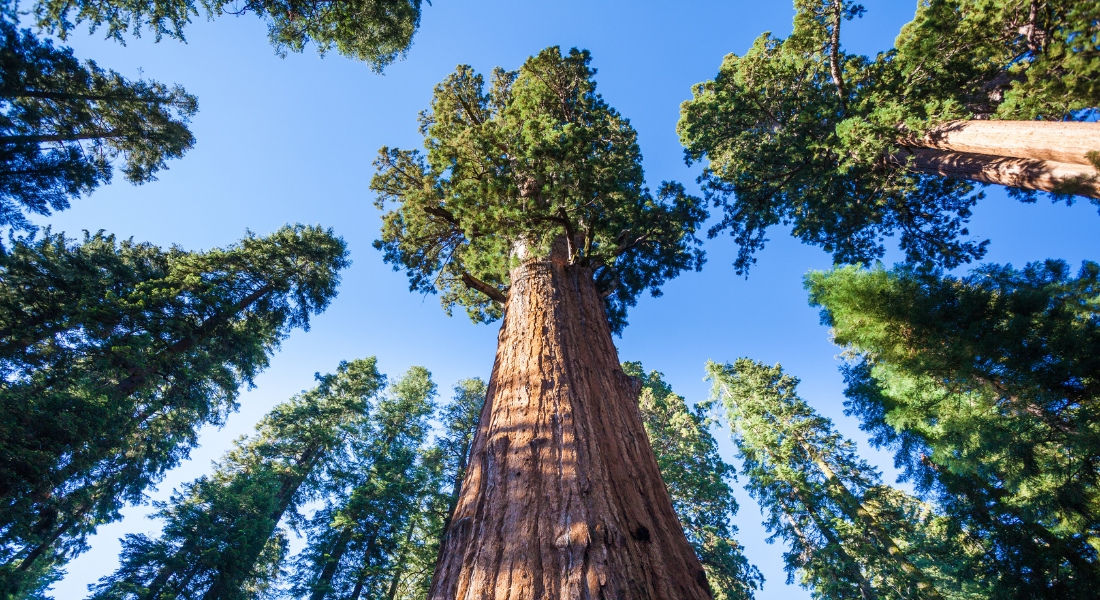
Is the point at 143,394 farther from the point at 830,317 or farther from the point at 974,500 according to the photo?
the point at 974,500

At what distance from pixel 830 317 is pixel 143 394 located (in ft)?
63.5

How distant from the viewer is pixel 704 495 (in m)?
12.9

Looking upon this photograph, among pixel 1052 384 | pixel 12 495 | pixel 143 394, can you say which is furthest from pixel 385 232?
pixel 1052 384

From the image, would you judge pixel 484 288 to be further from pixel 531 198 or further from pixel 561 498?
pixel 561 498

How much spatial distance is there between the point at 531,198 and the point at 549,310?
2.18 meters

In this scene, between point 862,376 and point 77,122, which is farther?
point 862,376

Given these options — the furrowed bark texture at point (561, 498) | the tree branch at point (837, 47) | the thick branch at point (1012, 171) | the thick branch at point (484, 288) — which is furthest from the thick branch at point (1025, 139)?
the thick branch at point (484, 288)

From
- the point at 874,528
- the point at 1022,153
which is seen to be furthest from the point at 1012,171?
the point at 874,528

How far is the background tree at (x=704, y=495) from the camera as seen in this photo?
1173cm

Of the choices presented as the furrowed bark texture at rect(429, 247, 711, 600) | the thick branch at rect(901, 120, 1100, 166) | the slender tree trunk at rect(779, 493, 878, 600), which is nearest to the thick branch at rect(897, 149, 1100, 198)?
the thick branch at rect(901, 120, 1100, 166)

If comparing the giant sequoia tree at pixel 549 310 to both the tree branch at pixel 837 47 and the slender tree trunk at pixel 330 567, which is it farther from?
the slender tree trunk at pixel 330 567

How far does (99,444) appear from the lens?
8.50 m

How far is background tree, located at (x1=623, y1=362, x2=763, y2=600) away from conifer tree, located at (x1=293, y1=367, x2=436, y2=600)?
8.58m

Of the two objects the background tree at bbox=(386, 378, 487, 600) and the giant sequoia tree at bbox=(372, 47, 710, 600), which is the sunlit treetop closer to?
the giant sequoia tree at bbox=(372, 47, 710, 600)
